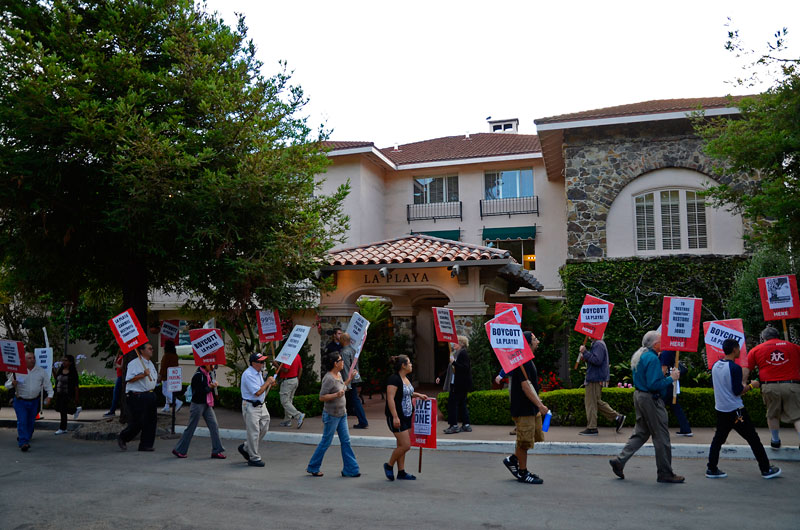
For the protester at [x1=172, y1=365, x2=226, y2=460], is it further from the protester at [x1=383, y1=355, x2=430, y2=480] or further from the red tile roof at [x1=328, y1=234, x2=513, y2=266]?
the red tile roof at [x1=328, y1=234, x2=513, y2=266]

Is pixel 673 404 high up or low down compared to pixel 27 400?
down

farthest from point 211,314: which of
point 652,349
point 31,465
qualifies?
point 652,349

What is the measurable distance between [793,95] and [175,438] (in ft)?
43.9

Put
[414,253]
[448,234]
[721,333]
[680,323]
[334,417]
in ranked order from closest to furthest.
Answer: [334,417] → [680,323] → [721,333] → [414,253] → [448,234]

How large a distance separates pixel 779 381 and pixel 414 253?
8.48 m

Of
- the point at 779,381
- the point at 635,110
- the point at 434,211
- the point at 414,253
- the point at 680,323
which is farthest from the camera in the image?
the point at 434,211

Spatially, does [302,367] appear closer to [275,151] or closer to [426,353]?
[275,151]

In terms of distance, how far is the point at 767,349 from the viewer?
935 cm

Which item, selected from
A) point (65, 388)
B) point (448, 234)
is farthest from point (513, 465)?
point (448, 234)

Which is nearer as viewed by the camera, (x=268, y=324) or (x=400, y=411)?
(x=400, y=411)

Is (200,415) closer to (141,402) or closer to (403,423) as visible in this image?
(141,402)

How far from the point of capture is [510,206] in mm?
25109

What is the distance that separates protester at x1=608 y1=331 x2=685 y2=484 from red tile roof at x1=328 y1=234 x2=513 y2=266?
22.2 ft

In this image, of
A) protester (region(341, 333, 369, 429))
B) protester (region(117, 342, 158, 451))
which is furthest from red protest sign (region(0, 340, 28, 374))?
protester (region(341, 333, 369, 429))
